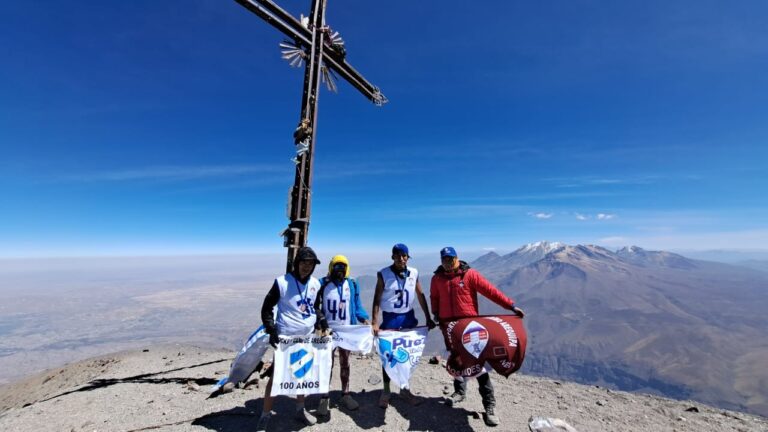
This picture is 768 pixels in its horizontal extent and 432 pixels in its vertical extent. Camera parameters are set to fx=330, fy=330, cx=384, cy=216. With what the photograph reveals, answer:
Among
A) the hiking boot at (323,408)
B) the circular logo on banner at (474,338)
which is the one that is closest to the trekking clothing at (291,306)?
the hiking boot at (323,408)

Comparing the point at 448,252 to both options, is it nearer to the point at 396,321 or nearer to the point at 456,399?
the point at 396,321

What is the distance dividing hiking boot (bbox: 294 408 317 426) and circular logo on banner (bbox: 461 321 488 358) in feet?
10.4

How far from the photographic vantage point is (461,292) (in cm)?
681

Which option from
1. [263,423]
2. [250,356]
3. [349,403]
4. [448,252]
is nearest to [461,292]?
[448,252]

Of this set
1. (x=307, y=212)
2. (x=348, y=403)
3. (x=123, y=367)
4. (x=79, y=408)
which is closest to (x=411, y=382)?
(x=348, y=403)

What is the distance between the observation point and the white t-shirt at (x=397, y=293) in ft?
22.7

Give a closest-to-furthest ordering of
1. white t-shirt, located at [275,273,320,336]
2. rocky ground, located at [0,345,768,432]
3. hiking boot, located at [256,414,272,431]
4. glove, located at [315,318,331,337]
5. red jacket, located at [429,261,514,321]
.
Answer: hiking boot, located at [256,414,272,431] < white t-shirt, located at [275,273,320,336] < glove, located at [315,318,331,337] < rocky ground, located at [0,345,768,432] < red jacket, located at [429,261,514,321]

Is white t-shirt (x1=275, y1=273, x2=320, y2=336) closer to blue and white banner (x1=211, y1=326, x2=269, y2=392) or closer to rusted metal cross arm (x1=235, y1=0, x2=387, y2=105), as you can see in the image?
blue and white banner (x1=211, y1=326, x2=269, y2=392)

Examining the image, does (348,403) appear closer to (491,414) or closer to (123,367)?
(491,414)

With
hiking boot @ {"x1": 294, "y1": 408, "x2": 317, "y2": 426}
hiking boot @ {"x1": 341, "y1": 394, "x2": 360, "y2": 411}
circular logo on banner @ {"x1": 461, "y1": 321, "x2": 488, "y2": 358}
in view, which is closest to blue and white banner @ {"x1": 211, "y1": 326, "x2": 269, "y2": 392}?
hiking boot @ {"x1": 294, "y1": 408, "x2": 317, "y2": 426}

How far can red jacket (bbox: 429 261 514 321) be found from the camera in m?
6.78

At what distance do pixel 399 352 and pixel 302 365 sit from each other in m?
1.93

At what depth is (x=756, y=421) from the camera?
26.2 feet

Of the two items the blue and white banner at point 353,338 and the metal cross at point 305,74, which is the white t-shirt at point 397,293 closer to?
the blue and white banner at point 353,338
